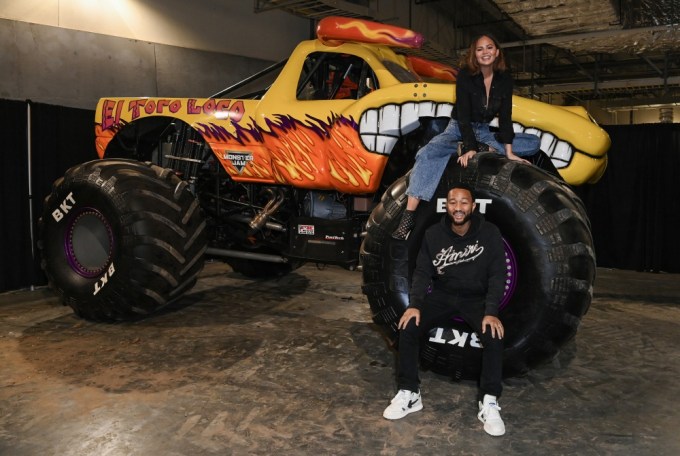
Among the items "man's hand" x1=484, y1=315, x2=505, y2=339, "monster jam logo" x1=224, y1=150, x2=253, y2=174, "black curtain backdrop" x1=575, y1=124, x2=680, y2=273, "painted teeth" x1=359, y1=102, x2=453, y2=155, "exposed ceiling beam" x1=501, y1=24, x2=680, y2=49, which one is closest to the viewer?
"man's hand" x1=484, y1=315, x2=505, y2=339

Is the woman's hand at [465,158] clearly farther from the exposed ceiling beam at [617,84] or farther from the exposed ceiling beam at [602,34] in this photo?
the exposed ceiling beam at [617,84]

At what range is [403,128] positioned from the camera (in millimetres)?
4449

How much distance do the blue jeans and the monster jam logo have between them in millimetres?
2101

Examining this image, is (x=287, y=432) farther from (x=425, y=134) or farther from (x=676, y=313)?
(x=676, y=313)

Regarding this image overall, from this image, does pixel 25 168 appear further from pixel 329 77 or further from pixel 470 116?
pixel 470 116

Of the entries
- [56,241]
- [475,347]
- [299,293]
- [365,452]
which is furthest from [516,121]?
[56,241]

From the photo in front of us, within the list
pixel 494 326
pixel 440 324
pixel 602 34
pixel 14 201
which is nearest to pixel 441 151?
pixel 440 324

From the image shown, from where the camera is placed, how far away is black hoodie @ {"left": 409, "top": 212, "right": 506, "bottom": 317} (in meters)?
3.34

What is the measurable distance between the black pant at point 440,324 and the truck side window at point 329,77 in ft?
7.61

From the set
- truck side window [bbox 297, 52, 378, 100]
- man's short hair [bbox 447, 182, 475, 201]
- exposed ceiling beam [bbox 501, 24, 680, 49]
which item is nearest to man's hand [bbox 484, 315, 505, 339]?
man's short hair [bbox 447, 182, 475, 201]

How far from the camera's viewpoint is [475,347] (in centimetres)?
352

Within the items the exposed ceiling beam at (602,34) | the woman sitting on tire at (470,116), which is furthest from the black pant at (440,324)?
the exposed ceiling beam at (602,34)

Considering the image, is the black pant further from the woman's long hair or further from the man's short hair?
the woman's long hair

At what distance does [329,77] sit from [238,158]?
110cm
